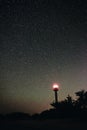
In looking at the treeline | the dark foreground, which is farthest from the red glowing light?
the dark foreground

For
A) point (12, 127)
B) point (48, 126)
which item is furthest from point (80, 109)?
point (12, 127)

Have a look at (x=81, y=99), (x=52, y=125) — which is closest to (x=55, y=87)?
(x=81, y=99)

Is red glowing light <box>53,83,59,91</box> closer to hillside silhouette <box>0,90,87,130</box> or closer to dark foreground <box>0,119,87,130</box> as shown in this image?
hillside silhouette <box>0,90,87,130</box>

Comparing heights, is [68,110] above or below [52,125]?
above

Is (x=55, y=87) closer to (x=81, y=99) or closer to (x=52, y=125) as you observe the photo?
(x=81, y=99)

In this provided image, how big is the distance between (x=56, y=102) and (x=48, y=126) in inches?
426

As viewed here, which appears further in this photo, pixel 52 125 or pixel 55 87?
pixel 55 87

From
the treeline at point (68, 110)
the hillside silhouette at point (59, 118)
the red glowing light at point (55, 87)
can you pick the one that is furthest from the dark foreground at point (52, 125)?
the red glowing light at point (55, 87)

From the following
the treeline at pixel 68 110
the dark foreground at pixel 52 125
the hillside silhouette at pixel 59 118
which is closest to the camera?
the dark foreground at pixel 52 125

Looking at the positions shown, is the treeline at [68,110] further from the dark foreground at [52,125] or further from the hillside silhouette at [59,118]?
the dark foreground at [52,125]

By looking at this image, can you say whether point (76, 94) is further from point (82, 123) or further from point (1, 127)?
point (1, 127)

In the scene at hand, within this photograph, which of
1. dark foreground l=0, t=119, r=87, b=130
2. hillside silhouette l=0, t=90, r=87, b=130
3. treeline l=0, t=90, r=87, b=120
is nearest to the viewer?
dark foreground l=0, t=119, r=87, b=130

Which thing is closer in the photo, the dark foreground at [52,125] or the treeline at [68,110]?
the dark foreground at [52,125]

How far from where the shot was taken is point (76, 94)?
35.2 meters
